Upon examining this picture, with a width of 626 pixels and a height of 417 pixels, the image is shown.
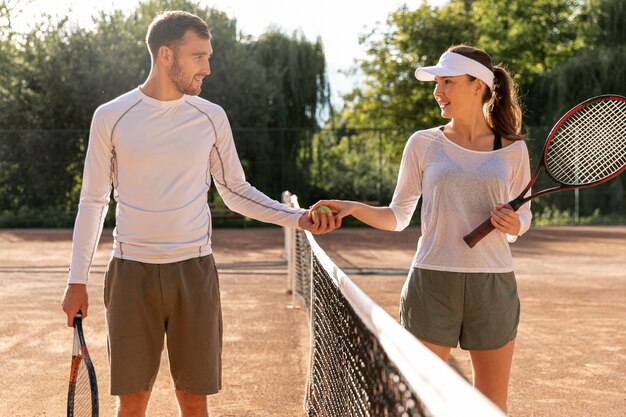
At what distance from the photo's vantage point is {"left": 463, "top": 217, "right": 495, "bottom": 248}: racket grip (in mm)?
3447

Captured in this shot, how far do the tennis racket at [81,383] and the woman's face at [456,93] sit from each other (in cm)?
146

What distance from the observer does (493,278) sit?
350 cm

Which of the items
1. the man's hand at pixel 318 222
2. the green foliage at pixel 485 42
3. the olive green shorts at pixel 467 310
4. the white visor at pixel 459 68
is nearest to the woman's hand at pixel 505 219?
the olive green shorts at pixel 467 310

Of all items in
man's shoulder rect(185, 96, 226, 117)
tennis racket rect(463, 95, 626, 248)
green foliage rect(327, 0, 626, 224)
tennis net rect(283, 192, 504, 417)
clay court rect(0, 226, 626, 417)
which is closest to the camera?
tennis net rect(283, 192, 504, 417)

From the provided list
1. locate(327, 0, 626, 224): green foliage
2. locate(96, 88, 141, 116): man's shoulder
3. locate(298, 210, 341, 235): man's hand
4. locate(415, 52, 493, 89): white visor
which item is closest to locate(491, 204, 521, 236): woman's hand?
locate(415, 52, 493, 89): white visor

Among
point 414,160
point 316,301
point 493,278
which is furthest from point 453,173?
point 316,301

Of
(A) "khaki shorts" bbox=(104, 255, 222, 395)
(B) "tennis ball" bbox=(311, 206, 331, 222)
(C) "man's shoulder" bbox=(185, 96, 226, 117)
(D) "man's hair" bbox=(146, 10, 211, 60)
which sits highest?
(D) "man's hair" bbox=(146, 10, 211, 60)

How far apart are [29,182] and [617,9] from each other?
57.3ft

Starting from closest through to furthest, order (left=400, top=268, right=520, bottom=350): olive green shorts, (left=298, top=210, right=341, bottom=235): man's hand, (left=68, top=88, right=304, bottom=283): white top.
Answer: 1. (left=68, top=88, right=304, bottom=283): white top
2. (left=400, top=268, right=520, bottom=350): olive green shorts
3. (left=298, top=210, right=341, bottom=235): man's hand

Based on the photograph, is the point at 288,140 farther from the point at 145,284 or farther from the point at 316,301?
the point at 145,284

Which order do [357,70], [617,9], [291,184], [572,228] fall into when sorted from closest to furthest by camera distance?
[572,228], [291,184], [617,9], [357,70]

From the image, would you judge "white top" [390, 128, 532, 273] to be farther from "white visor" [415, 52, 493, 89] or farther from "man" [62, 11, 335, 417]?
"man" [62, 11, 335, 417]

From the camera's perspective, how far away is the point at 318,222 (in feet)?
12.5

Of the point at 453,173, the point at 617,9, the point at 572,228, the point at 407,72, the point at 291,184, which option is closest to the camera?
the point at 453,173
